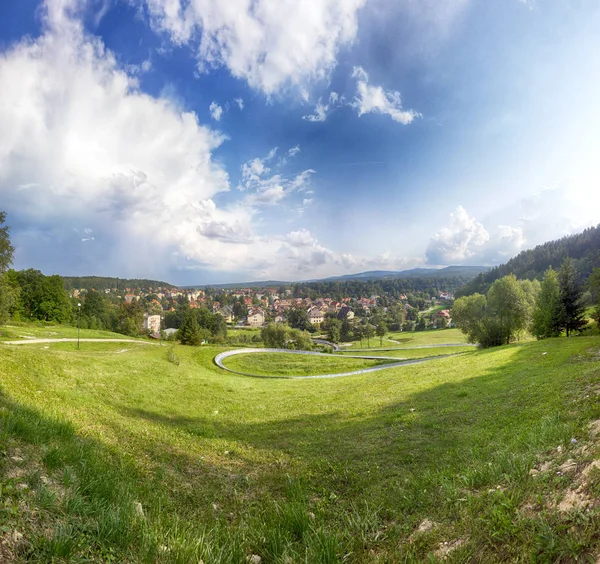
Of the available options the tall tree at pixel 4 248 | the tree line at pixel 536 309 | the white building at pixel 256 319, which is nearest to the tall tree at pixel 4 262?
the tall tree at pixel 4 248

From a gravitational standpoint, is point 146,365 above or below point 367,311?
above

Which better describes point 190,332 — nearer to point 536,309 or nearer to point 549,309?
point 549,309

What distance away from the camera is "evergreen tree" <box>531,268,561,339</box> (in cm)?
3638

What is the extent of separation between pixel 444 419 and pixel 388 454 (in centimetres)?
374

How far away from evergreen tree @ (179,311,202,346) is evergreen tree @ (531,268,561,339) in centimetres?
5209

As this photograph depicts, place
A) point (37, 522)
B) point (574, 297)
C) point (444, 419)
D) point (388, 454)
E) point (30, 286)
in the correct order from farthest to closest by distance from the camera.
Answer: point (30, 286) → point (574, 297) → point (444, 419) → point (388, 454) → point (37, 522)

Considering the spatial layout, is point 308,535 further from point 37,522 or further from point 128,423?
point 128,423

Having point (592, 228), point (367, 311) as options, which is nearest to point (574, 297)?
point (367, 311)

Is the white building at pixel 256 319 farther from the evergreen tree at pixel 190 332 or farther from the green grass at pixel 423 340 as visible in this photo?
the evergreen tree at pixel 190 332

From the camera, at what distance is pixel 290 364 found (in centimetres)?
4447

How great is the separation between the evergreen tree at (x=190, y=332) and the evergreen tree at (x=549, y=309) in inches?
2051

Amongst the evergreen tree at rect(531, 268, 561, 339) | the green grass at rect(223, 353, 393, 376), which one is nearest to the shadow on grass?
the green grass at rect(223, 353, 393, 376)

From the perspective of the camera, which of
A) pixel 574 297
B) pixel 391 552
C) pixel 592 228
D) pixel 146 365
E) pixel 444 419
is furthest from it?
pixel 592 228

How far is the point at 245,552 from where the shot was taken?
377cm
